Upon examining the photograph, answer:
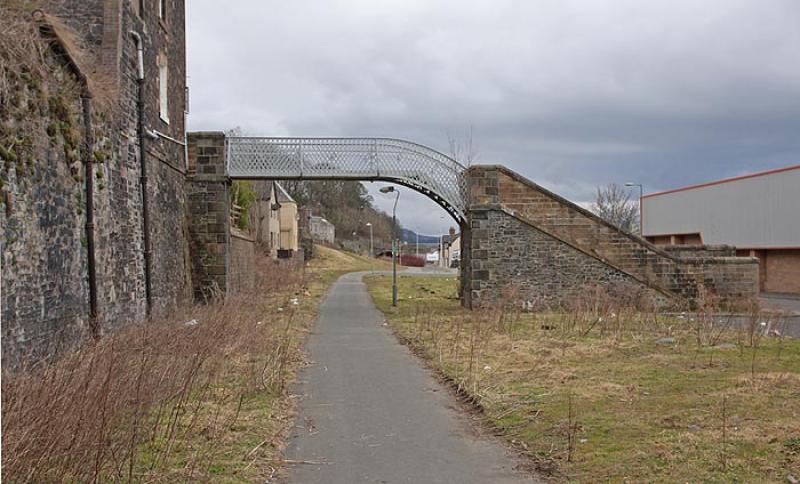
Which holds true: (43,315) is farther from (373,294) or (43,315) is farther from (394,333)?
(373,294)

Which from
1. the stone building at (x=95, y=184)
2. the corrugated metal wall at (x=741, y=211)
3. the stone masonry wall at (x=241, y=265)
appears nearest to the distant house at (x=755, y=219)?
the corrugated metal wall at (x=741, y=211)

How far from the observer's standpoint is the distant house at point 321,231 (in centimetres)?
9456

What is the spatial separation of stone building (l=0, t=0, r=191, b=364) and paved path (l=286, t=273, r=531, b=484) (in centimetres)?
399

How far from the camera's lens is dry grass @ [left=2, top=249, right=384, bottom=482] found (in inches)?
205

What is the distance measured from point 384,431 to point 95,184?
323 inches

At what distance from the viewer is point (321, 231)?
97750 millimetres

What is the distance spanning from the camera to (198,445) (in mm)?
6969

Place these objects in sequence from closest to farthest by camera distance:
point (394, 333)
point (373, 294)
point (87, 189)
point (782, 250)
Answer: point (87, 189), point (394, 333), point (373, 294), point (782, 250)

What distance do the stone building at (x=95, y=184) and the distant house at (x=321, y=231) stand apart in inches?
2858

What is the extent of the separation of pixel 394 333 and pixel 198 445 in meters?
11.2

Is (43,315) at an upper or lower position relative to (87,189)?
lower

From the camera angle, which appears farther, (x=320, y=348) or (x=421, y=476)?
(x=320, y=348)

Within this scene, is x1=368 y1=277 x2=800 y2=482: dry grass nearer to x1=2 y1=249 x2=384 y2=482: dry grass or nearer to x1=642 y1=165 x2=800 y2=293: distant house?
x1=2 y1=249 x2=384 y2=482: dry grass

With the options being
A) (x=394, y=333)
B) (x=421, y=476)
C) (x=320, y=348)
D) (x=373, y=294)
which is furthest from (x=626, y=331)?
(x=373, y=294)
